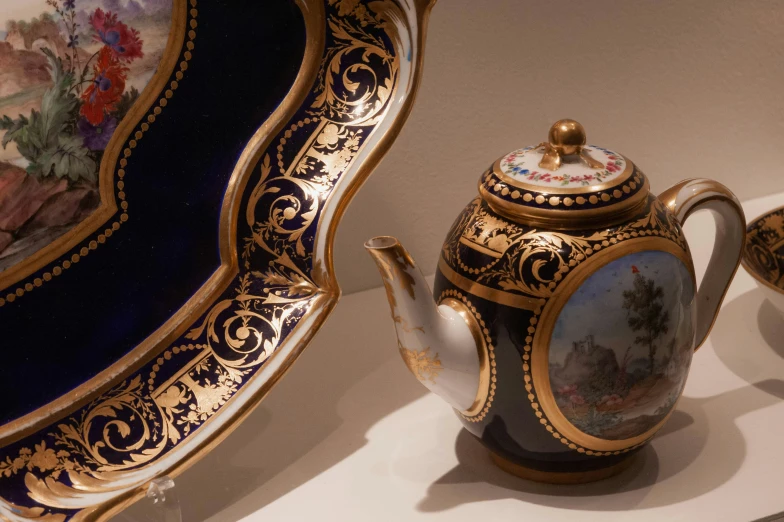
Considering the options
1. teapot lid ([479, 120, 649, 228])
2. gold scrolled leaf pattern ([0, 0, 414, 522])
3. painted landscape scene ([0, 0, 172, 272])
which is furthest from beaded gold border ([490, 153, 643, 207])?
painted landscape scene ([0, 0, 172, 272])

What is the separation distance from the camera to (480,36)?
83cm

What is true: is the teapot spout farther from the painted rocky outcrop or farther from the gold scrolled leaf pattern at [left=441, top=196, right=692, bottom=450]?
the painted rocky outcrop

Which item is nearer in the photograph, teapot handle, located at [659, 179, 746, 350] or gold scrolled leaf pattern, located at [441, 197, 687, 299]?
gold scrolled leaf pattern, located at [441, 197, 687, 299]

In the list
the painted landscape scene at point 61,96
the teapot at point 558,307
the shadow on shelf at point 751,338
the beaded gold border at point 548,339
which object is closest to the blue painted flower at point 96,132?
the painted landscape scene at point 61,96

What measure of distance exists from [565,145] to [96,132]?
0.32 metres

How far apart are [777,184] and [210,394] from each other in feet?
2.45

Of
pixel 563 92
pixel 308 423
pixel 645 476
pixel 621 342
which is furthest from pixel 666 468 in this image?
pixel 563 92

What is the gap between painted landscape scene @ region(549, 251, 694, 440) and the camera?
1.69 feet

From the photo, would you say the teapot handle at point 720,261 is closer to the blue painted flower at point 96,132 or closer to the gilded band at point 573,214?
the gilded band at point 573,214

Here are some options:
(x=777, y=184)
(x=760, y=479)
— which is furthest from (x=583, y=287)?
(x=777, y=184)

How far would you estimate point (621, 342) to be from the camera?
0.52 metres

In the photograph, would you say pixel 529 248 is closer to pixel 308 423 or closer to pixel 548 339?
pixel 548 339

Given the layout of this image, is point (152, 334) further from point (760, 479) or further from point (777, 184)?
point (777, 184)

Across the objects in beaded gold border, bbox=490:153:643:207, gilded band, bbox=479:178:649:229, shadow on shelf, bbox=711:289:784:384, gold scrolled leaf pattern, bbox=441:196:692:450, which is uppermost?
beaded gold border, bbox=490:153:643:207
